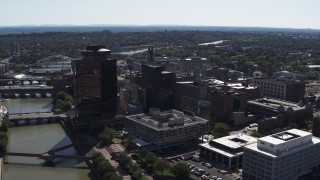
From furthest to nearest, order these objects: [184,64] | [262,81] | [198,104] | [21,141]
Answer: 1. [184,64]
2. [262,81]
3. [198,104]
4. [21,141]

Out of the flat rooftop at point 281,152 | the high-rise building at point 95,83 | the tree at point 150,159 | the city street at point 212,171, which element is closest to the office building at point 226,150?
the city street at point 212,171

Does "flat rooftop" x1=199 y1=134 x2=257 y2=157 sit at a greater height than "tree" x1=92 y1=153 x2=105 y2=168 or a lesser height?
greater

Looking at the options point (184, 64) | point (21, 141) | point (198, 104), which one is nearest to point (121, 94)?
point (198, 104)

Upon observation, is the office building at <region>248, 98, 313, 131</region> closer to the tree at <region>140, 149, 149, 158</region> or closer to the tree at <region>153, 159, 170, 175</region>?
the tree at <region>140, 149, 149, 158</region>

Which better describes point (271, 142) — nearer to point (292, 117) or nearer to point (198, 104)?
point (292, 117)

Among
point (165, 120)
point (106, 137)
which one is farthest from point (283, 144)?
point (106, 137)

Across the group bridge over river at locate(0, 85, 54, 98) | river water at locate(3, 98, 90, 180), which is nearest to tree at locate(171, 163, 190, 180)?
river water at locate(3, 98, 90, 180)
